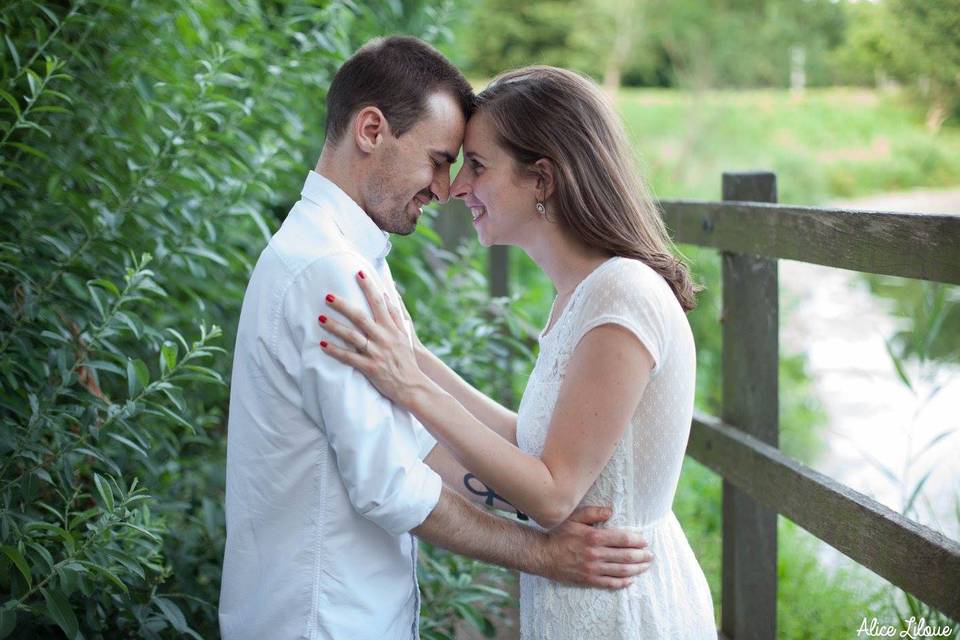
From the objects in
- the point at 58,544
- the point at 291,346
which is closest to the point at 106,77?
the point at 58,544

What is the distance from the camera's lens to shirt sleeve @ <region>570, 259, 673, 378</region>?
5.66ft

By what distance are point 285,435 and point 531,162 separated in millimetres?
716

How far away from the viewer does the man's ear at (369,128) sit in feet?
6.00

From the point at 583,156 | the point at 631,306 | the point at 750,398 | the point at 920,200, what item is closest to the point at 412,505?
the point at 631,306

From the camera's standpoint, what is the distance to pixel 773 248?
2385 mm

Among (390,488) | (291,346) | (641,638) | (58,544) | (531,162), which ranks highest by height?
(531,162)

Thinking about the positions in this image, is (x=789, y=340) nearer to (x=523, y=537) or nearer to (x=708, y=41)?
(x=523, y=537)

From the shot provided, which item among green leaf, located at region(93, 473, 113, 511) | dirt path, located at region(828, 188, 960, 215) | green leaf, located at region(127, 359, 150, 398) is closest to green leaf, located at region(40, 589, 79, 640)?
green leaf, located at region(93, 473, 113, 511)

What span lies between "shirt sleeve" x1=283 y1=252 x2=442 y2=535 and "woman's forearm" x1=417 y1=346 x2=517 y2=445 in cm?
50

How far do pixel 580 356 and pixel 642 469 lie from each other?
0.89ft

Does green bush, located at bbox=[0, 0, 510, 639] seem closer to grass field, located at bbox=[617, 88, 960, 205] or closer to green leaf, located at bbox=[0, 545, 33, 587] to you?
green leaf, located at bbox=[0, 545, 33, 587]

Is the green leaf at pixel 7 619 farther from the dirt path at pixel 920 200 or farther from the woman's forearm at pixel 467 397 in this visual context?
the dirt path at pixel 920 200

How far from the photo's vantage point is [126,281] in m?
2.50

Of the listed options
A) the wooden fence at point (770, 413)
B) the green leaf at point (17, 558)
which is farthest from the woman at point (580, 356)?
the green leaf at point (17, 558)
